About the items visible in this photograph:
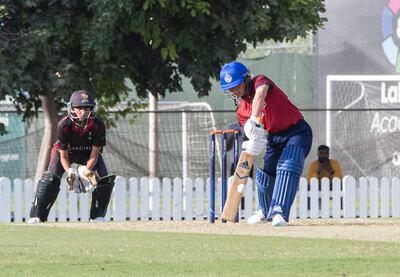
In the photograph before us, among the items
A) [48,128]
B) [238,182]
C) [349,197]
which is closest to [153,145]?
[48,128]

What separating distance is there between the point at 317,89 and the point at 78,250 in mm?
23426

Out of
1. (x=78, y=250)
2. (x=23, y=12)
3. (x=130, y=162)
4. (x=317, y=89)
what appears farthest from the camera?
(x=317, y=89)

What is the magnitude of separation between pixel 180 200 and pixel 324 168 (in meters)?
3.19

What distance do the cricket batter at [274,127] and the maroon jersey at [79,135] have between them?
2970mm

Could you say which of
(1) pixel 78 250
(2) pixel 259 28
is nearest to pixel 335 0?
(2) pixel 259 28

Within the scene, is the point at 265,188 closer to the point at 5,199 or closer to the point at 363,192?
the point at 5,199

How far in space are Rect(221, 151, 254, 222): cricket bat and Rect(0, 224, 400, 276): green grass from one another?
131 cm

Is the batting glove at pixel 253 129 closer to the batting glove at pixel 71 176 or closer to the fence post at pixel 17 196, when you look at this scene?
the batting glove at pixel 71 176

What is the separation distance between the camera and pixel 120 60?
2244 centimetres

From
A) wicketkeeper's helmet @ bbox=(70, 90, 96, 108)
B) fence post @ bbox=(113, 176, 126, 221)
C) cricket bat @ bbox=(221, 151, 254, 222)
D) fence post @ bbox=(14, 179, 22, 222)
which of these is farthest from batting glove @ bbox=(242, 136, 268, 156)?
fence post @ bbox=(14, 179, 22, 222)

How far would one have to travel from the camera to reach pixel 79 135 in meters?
17.1

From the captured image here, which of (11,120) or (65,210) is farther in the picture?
(11,120)

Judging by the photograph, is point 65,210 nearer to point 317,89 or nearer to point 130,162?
point 130,162

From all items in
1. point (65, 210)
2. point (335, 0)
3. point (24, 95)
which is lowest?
point (65, 210)
